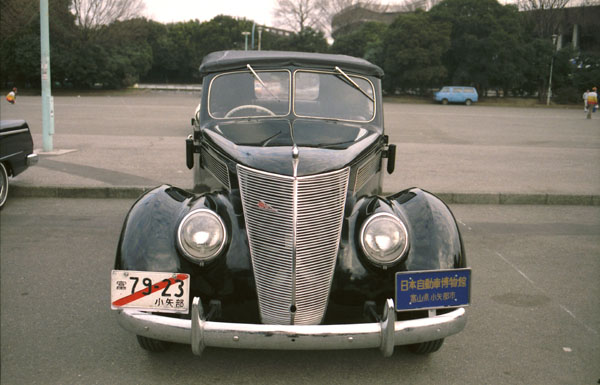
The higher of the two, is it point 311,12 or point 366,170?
point 311,12

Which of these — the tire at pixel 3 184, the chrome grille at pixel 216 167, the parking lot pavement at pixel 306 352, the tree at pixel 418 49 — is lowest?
the parking lot pavement at pixel 306 352

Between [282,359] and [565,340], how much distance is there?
81.2 inches

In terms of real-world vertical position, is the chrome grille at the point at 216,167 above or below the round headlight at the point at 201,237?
above

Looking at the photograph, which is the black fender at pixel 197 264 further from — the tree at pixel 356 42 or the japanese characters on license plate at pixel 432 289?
the tree at pixel 356 42

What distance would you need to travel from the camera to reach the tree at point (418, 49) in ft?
156

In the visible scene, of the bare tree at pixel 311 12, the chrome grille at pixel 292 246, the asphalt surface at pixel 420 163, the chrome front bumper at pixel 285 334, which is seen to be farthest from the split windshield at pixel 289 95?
the bare tree at pixel 311 12

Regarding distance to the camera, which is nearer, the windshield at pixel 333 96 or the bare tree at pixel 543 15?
the windshield at pixel 333 96

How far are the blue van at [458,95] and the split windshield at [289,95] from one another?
4075 cm

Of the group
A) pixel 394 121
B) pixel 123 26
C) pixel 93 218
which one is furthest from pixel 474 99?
pixel 93 218

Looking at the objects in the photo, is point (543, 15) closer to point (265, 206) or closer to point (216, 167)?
point (216, 167)

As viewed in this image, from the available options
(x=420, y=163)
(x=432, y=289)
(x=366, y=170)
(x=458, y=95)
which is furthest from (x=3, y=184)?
(x=458, y=95)

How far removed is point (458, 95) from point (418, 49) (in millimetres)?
6492

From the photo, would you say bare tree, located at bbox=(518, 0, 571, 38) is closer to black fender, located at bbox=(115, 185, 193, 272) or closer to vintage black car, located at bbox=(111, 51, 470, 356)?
vintage black car, located at bbox=(111, 51, 470, 356)

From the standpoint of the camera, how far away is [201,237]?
319 cm
